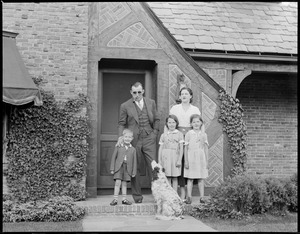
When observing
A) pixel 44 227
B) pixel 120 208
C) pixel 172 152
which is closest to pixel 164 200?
pixel 120 208

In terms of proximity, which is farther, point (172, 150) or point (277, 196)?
point (172, 150)

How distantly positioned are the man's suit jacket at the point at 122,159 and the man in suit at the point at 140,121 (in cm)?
37

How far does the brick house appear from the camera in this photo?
780cm

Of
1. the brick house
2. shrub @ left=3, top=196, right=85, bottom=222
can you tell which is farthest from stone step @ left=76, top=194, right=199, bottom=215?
the brick house

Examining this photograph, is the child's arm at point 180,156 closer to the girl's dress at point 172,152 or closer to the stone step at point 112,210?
the girl's dress at point 172,152

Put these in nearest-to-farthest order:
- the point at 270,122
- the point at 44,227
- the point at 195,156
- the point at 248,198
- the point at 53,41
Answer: the point at 44,227, the point at 248,198, the point at 195,156, the point at 53,41, the point at 270,122

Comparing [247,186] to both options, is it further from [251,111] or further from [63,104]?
[251,111]

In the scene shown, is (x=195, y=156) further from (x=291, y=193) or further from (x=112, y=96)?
(x=112, y=96)

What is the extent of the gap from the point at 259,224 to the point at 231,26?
19.4 feet

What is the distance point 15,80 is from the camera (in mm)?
6664

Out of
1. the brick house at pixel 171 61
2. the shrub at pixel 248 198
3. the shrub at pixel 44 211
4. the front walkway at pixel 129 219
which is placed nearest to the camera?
the front walkway at pixel 129 219

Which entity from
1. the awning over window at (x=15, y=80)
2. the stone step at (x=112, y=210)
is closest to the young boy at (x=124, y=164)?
the stone step at (x=112, y=210)

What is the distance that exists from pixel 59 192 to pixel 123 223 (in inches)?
73.1

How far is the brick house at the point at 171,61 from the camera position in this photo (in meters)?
7.80
